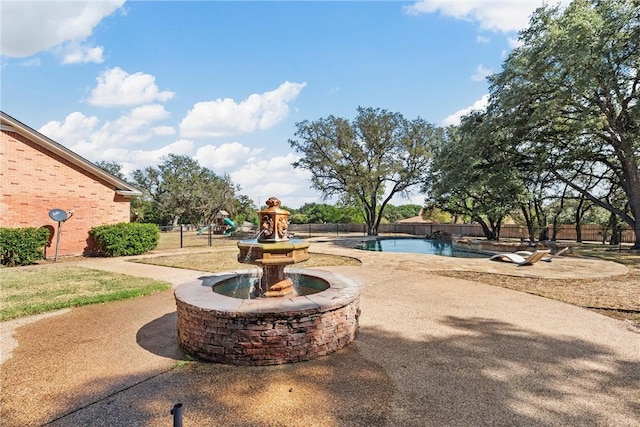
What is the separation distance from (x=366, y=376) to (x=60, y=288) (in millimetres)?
7501

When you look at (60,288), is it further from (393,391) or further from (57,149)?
(57,149)

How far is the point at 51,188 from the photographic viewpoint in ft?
40.0

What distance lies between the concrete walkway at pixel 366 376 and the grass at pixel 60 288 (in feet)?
2.52

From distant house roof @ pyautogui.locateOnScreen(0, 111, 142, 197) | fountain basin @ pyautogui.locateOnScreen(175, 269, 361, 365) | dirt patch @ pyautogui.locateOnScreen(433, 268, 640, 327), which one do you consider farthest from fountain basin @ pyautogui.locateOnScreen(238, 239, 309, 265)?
distant house roof @ pyautogui.locateOnScreen(0, 111, 142, 197)

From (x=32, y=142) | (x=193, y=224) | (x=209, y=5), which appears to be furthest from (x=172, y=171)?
(x=209, y=5)

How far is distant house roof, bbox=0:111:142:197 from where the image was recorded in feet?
36.1

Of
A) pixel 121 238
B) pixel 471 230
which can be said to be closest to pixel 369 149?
pixel 471 230

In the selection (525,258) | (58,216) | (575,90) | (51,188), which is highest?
(575,90)

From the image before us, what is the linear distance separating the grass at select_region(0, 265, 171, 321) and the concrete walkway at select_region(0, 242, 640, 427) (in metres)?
0.77

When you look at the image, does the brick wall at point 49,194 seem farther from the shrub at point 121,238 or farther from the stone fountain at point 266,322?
the stone fountain at point 266,322

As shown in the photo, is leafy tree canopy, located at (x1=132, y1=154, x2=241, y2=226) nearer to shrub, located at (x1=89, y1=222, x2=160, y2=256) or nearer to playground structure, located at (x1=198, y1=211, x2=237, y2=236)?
playground structure, located at (x1=198, y1=211, x2=237, y2=236)

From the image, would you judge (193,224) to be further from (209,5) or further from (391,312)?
(391,312)

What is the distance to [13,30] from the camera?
17.9 ft

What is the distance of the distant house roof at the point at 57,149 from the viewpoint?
434 inches
